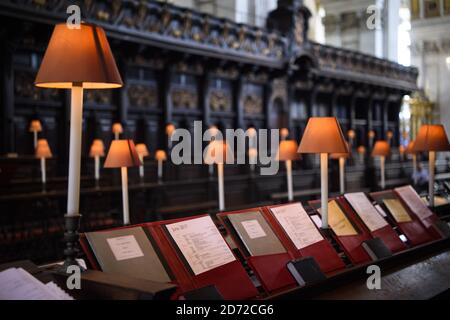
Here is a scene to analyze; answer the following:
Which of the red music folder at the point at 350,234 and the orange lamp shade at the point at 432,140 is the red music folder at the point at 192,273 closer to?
the red music folder at the point at 350,234

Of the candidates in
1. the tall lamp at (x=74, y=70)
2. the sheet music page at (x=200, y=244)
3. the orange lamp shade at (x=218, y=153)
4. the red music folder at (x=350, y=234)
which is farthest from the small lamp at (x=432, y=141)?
the tall lamp at (x=74, y=70)

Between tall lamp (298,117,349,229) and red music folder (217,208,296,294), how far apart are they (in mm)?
370

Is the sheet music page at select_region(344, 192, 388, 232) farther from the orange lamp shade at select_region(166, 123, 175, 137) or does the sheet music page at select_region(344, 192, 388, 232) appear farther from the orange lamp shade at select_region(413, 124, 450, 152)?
the orange lamp shade at select_region(166, 123, 175, 137)

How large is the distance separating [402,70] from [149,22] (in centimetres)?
1336

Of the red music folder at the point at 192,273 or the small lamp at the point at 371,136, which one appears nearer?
the red music folder at the point at 192,273

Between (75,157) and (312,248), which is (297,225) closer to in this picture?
(312,248)

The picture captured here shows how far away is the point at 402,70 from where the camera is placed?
20969mm

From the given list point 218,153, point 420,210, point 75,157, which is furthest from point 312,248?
point 218,153

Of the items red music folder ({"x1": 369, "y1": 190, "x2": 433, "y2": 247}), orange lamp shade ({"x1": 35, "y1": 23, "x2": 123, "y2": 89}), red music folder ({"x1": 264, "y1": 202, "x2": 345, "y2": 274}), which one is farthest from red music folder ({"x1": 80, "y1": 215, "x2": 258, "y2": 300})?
red music folder ({"x1": 369, "y1": 190, "x2": 433, "y2": 247})

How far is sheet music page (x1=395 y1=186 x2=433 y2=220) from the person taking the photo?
3307 millimetres

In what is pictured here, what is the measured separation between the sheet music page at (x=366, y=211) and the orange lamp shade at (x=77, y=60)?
1.61m

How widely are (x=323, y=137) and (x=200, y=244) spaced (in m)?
0.96

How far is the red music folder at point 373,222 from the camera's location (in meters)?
2.79

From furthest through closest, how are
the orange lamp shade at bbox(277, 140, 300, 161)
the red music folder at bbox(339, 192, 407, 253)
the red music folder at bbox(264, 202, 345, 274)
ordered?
1. the orange lamp shade at bbox(277, 140, 300, 161)
2. the red music folder at bbox(339, 192, 407, 253)
3. the red music folder at bbox(264, 202, 345, 274)
